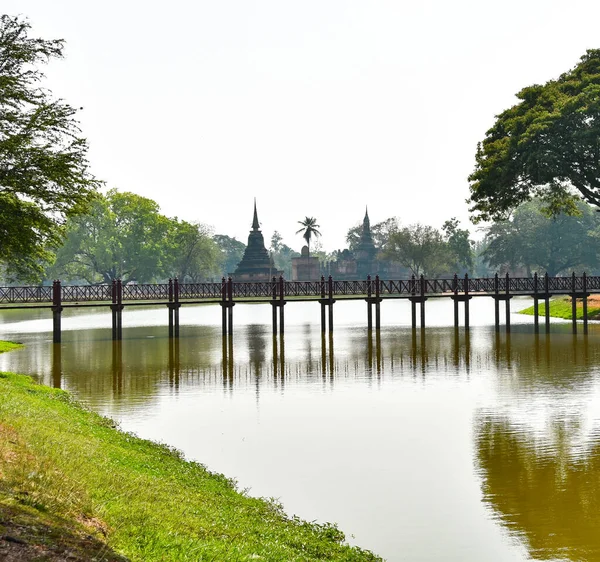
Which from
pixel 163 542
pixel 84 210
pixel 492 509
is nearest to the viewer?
pixel 163 542

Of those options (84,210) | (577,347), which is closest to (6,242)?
(84,210)

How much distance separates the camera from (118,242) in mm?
102500

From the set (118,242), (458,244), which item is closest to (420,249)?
(458,244)

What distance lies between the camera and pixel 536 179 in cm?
4509

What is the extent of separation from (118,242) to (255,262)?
71.4 feet

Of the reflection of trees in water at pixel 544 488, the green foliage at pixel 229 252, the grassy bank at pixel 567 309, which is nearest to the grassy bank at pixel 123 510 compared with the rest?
the reflection of trees in water at pixel 544 488

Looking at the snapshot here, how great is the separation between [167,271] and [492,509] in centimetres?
10152

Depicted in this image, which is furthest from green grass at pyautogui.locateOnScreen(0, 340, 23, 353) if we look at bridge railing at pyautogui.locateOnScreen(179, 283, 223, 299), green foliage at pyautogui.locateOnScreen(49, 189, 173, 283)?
green foliage at pyautogui.locateOnScreen(49, 189, 173, 283)

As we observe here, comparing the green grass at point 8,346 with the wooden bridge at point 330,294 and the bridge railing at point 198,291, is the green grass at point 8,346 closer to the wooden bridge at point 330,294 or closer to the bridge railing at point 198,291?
the wooden bridge at point 330,294

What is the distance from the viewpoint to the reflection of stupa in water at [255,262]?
378 ft

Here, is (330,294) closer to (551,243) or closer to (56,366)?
(56,366)

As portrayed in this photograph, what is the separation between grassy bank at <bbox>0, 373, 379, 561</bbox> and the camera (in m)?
8.42

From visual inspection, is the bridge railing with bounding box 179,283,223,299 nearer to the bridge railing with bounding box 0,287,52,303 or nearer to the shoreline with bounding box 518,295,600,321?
the bridge railing with bounding box 0,287,52,303

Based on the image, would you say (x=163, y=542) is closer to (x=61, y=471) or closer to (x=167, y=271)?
(x=61, y=471)
